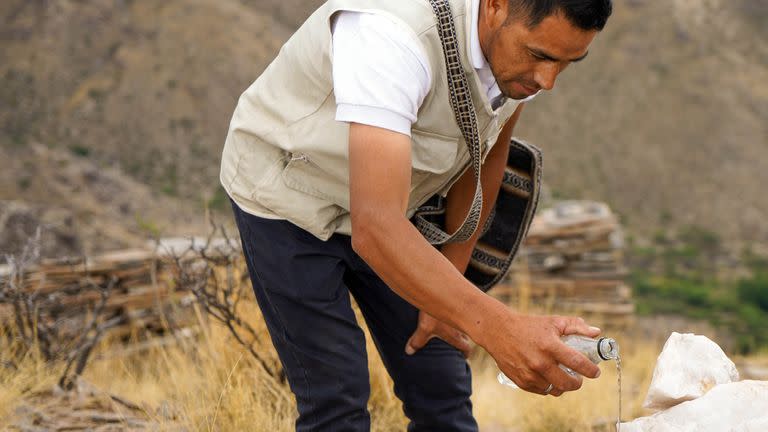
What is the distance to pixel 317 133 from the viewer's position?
Answer: 175 cm

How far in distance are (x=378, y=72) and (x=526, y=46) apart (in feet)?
1.00

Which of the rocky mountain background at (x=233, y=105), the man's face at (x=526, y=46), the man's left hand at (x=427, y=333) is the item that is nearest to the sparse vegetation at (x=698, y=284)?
the rocky mountain background at (x=233, y=105)

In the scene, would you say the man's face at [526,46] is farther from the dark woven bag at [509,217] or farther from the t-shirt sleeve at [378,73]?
the dark woven bag at [509,217]

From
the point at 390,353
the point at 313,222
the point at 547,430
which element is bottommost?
the point at 547,430

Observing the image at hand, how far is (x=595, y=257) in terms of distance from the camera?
686cm

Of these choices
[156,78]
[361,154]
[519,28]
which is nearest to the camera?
[361,154]

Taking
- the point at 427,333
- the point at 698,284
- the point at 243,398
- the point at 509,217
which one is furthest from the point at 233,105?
the point at 427,333

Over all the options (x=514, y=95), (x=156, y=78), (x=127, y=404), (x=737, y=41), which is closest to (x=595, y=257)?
(x=127, y=404)

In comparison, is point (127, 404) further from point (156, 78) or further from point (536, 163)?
point (156, 78)

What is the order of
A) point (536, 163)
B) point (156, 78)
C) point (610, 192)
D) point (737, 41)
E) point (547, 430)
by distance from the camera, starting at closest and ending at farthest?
point (536, 163)
point (547, 430)
point (156, 78)
point (610, 192)
point (737, 41)

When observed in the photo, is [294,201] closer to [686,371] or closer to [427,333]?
[427,333]

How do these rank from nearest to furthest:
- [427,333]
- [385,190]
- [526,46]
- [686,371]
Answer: [385,190] → [526,46] → [686,371] → [427,333]

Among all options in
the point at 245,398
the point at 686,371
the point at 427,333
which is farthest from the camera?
the point at 245,398

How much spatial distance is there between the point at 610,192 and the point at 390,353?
2817 centimetres
